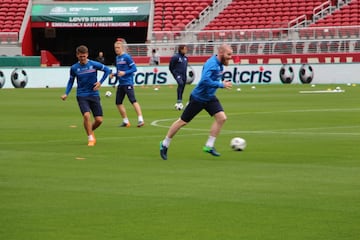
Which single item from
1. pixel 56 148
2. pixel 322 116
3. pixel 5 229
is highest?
pixel 5 229

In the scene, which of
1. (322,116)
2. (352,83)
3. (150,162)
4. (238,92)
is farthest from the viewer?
(352,83)

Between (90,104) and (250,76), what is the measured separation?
3376 centimetres

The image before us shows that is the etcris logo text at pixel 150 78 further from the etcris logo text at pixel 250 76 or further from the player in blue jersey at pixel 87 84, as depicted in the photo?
the player in blue jersey at pixel 87 84

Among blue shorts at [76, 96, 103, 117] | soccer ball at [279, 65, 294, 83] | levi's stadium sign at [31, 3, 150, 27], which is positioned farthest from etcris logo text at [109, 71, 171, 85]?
blue shorts at [76, 96, 103, 117]

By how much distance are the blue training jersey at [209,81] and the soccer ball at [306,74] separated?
36.2m

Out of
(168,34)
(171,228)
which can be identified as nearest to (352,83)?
(168,34)

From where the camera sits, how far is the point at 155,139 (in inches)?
867

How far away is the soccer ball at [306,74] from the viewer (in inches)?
2117

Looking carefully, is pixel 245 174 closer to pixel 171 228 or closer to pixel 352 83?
pixel 171 228

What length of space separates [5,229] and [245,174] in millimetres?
5405

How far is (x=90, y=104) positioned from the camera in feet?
71.5

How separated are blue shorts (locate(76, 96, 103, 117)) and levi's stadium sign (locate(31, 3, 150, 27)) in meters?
48.9

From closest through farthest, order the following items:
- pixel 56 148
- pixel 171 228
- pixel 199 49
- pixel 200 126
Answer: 1. pixel 171 228
2. pixel 56 148
3. pixel 200 126
4. pixel 199 49

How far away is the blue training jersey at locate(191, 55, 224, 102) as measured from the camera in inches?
706
